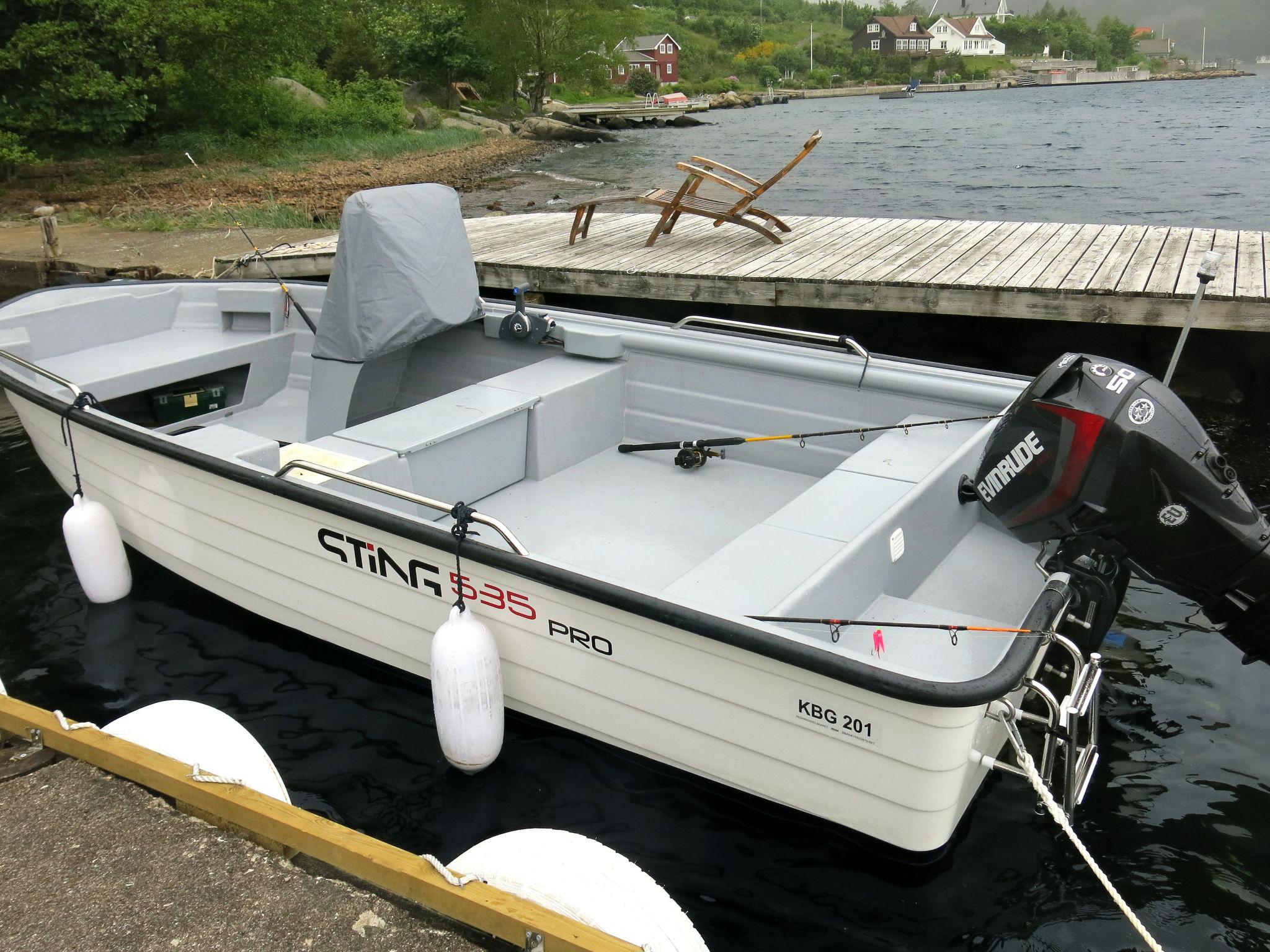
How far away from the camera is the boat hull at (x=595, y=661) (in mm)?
2771

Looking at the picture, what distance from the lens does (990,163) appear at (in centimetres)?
2422

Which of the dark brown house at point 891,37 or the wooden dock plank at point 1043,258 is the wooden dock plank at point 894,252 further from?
the dark brown house at point 891,37

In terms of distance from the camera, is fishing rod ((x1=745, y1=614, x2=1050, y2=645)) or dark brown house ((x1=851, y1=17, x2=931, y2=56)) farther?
dark brown house ((x1=851, y1=17, x2=931, y2=56))

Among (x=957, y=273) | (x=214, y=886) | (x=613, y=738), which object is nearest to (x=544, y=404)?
(x=613, y=738)

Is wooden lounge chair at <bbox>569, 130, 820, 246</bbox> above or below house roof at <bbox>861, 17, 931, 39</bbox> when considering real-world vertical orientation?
below

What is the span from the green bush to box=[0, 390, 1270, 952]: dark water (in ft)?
43.2

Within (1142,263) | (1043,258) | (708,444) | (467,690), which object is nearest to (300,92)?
(1043,258)

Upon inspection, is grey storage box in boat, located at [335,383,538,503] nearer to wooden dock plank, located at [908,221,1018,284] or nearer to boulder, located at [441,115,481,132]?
wooden dock plank, located at [908,221,1018,284]

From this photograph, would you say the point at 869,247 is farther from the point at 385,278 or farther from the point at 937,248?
the point at 385,278

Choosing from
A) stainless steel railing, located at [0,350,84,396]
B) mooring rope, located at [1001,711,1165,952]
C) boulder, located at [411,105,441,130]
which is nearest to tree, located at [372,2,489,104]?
boulder, located at [411,105,441,130]

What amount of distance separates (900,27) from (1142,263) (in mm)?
121293

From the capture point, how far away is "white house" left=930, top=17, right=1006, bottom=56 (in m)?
114

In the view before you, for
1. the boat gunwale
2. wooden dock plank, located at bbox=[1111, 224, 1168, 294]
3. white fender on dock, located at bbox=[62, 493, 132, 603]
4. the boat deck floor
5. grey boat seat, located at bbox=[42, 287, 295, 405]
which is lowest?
white fender on dock, located at bbox=[62, 493, 132, 603]

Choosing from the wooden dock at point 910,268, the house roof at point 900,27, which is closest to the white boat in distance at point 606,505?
the wooden dock at point 910,268
